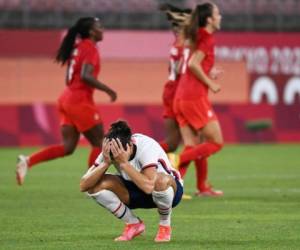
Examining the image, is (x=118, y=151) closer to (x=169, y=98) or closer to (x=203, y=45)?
(x=203, y=45)

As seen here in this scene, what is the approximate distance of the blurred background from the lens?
84.9ft

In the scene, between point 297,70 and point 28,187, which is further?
point 297,70

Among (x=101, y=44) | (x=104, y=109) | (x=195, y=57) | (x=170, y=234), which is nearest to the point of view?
(x=170, y=234)

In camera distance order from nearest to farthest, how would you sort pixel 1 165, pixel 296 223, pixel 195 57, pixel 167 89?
pixel 296 223 < pixel 195 57 < pixel 167 89 < pixel 1 165

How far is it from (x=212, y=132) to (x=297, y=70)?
1747 cm

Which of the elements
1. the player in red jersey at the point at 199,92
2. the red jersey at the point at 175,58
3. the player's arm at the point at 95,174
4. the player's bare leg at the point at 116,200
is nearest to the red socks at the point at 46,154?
the red jersey at the point at 175,58

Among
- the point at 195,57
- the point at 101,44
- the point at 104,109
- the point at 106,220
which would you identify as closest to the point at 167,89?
the point at 195,57

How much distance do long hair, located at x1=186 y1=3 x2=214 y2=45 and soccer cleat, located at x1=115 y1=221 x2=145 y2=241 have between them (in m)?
4.22

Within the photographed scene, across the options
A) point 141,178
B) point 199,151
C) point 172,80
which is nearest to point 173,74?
point 172,80

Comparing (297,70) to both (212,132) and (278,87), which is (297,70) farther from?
(212,132)

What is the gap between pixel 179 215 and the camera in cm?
1195

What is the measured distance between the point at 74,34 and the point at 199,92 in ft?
6.96

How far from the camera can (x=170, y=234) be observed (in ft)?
32.1

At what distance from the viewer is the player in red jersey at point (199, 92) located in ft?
44.6
